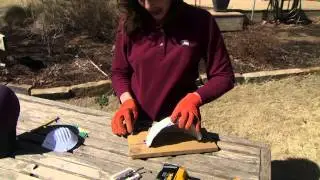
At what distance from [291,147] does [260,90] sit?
3.58ft

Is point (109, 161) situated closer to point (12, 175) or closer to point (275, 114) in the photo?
point (12, 175)

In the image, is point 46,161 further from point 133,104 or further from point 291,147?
point 291,147

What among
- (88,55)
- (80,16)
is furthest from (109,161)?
(80,16)

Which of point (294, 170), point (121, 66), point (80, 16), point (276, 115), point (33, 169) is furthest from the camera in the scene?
point (80, 16)

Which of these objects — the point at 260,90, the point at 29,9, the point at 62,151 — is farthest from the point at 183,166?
the point at 29,9

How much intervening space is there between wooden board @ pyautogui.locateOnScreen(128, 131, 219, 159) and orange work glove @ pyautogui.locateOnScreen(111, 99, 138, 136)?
0.16 feet

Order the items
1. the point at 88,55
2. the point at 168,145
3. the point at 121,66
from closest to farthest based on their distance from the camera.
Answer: the point at 168,145 < the point at 121,66 < the point at 88,55

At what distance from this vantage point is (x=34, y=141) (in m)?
2.38

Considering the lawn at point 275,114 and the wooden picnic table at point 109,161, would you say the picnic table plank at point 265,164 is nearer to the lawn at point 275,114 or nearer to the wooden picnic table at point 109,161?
the wooden picnic table at point 109,161

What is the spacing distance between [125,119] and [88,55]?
325 cm

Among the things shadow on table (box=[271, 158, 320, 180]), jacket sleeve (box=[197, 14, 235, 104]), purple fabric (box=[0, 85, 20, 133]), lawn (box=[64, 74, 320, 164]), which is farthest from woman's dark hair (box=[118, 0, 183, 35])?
lawn (box=[64, 74, 320, 164])

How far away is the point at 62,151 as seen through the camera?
228 centimetres

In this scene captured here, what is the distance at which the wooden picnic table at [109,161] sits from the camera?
6.91 feet

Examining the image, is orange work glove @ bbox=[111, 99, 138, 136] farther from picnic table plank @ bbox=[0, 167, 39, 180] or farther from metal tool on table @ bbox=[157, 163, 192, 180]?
picnic table plank @ bbox=[0, 167, 39, 180]
